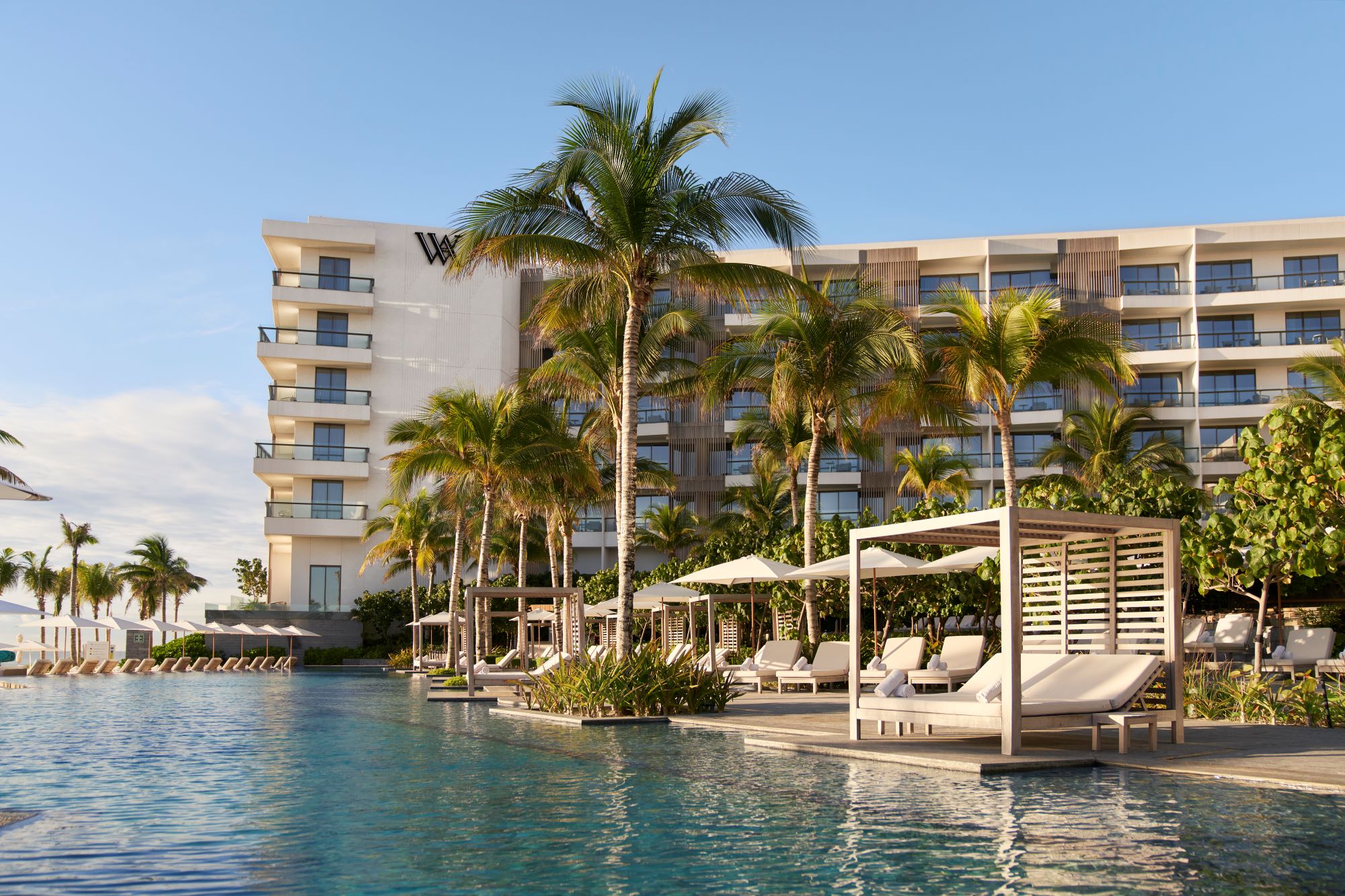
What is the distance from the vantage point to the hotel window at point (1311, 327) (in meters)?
48.4

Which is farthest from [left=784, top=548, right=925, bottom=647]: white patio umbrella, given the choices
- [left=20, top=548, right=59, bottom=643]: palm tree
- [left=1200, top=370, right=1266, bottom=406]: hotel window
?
[left=20, top=548, right=59, bottom=643]: palm tree

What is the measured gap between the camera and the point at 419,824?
22.7 ft

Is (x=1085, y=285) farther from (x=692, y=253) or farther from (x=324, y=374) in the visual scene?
(x=692, y=253)

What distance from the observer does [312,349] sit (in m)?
52.7

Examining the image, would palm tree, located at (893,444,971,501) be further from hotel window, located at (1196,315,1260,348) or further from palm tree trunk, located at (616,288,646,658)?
palm tree trunk, located at (616,288,646,658)

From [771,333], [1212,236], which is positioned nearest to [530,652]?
[771,333]

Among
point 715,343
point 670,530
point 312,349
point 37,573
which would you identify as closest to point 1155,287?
point 715,343

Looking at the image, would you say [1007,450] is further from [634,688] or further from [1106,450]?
[1106,450]

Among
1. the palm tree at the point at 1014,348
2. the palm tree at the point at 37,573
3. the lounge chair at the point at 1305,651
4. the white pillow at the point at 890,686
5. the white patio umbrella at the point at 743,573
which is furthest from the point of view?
the palm tree at the point at 37,573

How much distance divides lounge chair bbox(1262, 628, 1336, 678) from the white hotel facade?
28.8 metres

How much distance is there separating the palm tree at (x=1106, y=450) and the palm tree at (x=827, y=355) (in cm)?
1997

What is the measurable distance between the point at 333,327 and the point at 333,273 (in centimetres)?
270

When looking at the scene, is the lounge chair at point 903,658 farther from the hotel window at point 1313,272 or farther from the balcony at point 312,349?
the balcony at point 312,349

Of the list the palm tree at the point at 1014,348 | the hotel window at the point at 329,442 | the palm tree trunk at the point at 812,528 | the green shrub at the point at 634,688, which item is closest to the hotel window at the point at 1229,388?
the palm tree trunk at the point at 812,528
